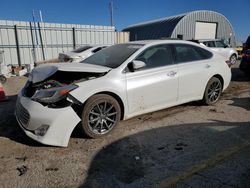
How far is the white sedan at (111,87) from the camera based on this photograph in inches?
128

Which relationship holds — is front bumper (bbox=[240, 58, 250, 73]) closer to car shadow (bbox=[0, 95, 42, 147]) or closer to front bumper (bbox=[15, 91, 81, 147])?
front bumper (bbox=[15, 91, 81, 147])

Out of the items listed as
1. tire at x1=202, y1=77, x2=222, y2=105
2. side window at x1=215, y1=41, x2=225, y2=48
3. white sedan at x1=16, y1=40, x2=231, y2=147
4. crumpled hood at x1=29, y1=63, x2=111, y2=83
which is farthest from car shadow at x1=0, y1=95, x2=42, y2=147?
side window at x1=215, y1=41, x2=225, y2=48

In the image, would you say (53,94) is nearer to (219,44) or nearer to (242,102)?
(242,102)

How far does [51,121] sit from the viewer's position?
3150 mm

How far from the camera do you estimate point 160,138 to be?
12.0 ft

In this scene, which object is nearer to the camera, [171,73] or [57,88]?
[57,88]

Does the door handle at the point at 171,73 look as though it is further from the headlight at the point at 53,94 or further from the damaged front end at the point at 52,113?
the headlight at the point at 53,94

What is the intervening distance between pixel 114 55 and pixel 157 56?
2.79ft

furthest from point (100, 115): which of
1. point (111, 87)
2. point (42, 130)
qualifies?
point (42, 130)

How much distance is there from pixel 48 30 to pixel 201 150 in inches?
582

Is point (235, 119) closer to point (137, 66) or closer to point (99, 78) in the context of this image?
point (137, 66)

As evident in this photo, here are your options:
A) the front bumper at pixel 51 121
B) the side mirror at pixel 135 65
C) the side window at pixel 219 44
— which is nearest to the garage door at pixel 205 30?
the side window at pixel 219 44

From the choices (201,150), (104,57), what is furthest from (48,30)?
(201,150)

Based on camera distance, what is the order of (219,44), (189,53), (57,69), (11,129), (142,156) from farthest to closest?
1. (219,44)
2. (189,53)
3. (11,129)
4. (57,69)
5. (142,156)
